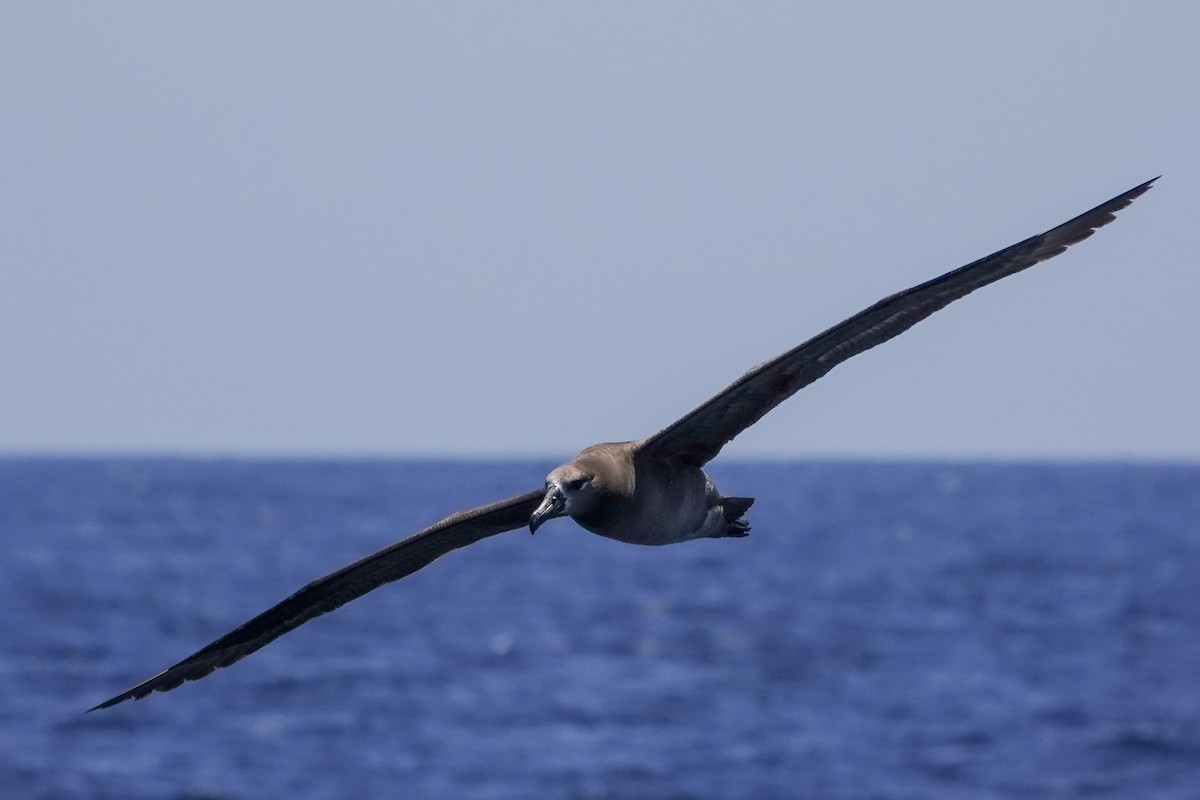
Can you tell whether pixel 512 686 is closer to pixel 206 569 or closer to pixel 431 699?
pixel 431 699

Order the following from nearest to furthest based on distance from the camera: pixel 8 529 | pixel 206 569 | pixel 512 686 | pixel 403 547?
pixel 403 547 → pixel 512 686 → pixel 206 569 → pixel 8 529

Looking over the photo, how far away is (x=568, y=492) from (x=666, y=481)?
1.22 m

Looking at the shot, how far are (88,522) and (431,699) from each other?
197ft

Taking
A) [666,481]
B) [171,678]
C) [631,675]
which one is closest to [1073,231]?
[666,481]

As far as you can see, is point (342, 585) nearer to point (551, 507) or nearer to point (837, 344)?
point (551, 507)

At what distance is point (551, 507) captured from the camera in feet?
34.2

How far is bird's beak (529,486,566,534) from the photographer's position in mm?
10312

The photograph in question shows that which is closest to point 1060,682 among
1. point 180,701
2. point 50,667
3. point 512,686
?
point 512,686

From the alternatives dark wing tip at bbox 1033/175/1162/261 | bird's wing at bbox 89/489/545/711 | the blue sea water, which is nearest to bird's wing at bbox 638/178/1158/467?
dark wing tip at bbox 1033/175/1162/261

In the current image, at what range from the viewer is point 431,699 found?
115 feet

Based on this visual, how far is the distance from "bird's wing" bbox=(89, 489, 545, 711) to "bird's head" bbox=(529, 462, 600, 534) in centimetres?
163

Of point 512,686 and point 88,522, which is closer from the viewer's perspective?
point 512,686

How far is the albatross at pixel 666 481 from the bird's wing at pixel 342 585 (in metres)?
0.01

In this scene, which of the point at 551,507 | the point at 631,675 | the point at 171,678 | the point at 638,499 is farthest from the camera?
the point at 631,675
